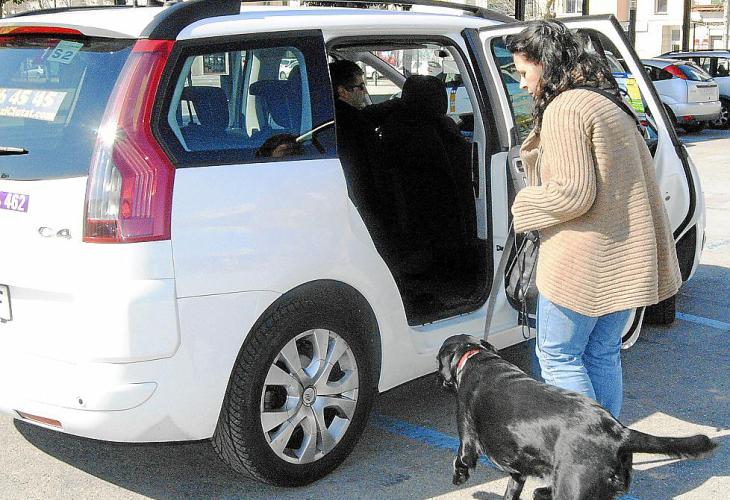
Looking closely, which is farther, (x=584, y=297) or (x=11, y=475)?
(x=11, y=475)

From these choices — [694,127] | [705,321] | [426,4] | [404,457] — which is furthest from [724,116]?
[404,457]

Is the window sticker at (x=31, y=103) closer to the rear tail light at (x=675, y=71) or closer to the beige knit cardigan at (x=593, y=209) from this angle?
the beige knit cardigan at (x=593, y=209)

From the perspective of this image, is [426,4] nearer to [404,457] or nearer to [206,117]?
[206,117]

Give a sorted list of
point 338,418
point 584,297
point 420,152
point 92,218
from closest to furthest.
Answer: point 92,218 → point 584,297 → point 338,418 → point 420,152

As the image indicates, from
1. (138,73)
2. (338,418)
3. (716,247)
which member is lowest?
(716,247)

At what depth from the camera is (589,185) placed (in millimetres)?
3006

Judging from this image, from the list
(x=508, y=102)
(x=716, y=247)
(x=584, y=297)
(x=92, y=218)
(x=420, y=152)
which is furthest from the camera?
(x=716, y=247)

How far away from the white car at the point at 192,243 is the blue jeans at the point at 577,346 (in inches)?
26.1

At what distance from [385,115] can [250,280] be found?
2.37 metres

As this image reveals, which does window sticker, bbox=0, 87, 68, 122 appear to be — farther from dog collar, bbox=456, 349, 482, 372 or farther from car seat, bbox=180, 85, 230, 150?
dog collar, bbox=456, 349, 482, 372

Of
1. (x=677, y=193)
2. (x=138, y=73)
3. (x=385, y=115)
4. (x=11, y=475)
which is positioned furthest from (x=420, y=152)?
(x=11, y=475)

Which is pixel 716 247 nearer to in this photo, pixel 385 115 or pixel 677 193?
pixel 677 193

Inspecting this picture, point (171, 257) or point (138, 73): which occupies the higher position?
point (138, 73)

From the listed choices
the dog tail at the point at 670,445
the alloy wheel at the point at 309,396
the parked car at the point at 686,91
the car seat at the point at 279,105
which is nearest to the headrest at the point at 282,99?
the car seat at the point at 279,105
